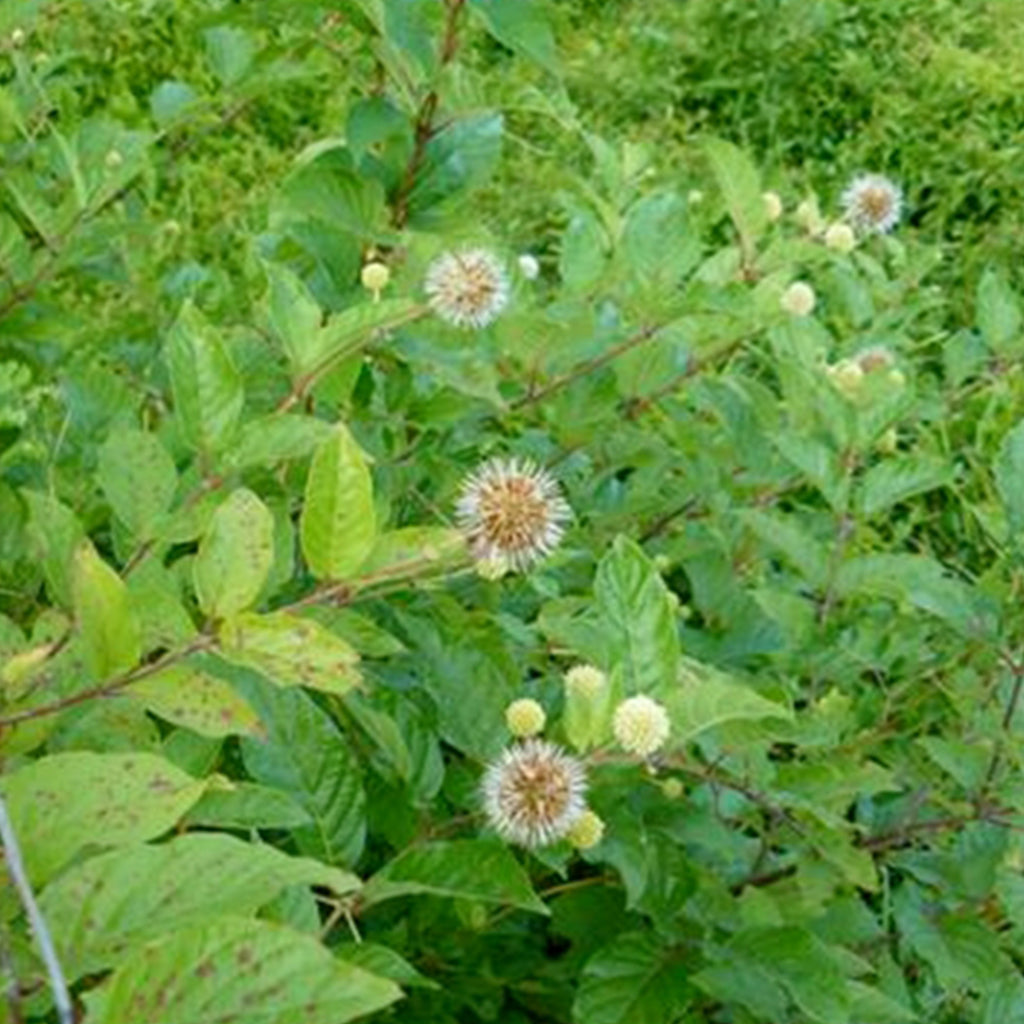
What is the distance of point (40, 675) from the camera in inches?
38.8

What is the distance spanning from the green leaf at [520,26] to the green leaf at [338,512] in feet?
1.62

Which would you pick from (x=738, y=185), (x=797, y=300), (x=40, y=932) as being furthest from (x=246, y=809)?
(x=797, y=300)

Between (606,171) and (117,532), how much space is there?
664 millimetres

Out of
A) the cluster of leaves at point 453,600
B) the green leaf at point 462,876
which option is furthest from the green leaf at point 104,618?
the green leaf at point 462,876

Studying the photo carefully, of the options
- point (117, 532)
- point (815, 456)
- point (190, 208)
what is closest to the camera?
point (117, 532)

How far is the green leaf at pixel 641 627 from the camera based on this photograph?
1.09 metres

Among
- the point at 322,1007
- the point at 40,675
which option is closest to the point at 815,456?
the point at 40,675

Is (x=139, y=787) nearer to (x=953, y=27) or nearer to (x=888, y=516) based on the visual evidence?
(x=888, y=516)

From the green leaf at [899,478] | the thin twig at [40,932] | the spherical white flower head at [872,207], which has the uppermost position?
the thin twig at [40,932]

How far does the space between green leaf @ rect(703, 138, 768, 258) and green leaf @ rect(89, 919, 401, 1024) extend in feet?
3.03

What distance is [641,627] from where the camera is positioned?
110 cm

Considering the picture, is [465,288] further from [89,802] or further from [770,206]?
[89,802]

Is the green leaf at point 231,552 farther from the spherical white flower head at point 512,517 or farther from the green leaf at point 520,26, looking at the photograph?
the green leaf at point 520,26

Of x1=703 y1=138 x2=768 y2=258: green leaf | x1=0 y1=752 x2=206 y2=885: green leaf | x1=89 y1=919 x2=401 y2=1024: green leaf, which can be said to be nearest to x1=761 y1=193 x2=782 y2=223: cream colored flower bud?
x1=703 y1=138 x2=768 y2=258: green leaf
